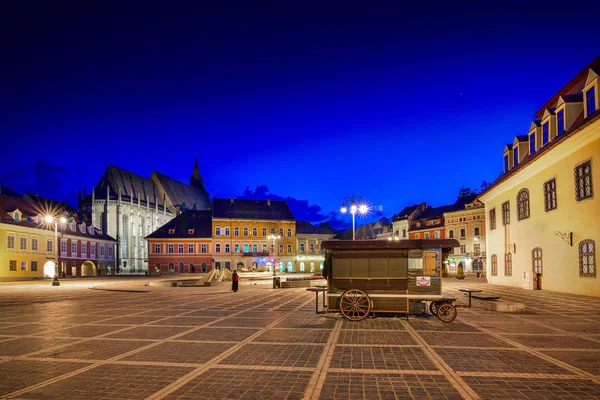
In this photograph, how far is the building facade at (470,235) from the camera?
69625mm

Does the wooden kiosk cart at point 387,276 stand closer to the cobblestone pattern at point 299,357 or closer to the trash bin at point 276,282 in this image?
the cobblestone pattern at point 299,357

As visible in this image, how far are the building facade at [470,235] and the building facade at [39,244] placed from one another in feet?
189

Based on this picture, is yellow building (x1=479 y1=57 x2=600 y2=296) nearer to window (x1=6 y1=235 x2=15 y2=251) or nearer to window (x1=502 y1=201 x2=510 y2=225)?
window (x1=502 y1=201 x2=510 y2=225)

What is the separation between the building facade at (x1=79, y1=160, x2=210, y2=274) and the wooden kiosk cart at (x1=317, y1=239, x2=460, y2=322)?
3344 inches

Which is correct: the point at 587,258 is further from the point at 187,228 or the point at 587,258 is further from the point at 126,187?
the point at 126,187

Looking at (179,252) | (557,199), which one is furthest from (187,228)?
(557,199)

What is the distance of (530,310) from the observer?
16.3 metres

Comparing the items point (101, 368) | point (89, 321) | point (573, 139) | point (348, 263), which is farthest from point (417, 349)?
point (573, 139)

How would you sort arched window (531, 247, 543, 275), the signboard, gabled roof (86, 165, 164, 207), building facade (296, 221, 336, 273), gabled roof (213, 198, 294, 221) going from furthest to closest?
gabled roof (86, 165, 164, 207) < gabled roof (213, 198, 294, 221) < building facade (296, 221, 336, 273) < arched window (531, 247, 543, 275) < the signboard

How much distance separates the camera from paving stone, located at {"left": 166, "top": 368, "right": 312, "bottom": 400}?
626 centimetres

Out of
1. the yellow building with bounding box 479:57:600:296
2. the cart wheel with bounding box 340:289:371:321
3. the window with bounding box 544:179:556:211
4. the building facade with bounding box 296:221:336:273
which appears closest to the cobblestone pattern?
the cart wheel with bounding box 340:289:371:321

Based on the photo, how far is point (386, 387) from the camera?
662 cm

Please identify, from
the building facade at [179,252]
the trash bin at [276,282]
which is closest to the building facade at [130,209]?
the building facade at [179,252]

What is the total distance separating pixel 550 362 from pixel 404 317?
6.68 meters
